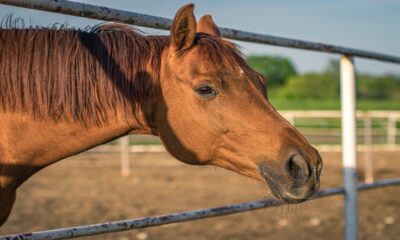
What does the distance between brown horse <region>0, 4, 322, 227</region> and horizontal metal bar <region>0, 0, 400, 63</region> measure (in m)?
0.08

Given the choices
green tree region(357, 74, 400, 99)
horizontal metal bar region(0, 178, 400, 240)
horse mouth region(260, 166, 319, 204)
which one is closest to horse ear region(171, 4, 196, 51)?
horse mouth region(260, 166, 319, 204)

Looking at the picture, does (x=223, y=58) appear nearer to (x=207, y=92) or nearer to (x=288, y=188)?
(x=207, y=92)

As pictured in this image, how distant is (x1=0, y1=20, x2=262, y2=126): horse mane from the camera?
6.48 ft

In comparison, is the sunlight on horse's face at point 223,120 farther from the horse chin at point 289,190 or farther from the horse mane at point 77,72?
the horse mane at point 77,72

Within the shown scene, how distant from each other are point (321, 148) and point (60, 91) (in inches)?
558

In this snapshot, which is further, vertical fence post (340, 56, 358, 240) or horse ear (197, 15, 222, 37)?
vertical fence post (340, 56, 358, 240)

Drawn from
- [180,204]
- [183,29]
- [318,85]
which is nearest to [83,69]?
[183,29]

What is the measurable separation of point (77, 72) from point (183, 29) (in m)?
0.47

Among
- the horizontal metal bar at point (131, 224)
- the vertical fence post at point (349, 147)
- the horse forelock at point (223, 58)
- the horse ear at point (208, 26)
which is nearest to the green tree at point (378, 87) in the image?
the vertical fence post at point (349, 147)

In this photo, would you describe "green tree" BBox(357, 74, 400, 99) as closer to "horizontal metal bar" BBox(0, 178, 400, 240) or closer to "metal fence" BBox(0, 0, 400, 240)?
"metal fence" BBox(0, 0, 400, 240)

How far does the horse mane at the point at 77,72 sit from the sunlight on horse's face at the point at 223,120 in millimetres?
119

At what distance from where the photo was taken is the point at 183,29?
2.14 meters

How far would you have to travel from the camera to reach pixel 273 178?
2027 millimetres

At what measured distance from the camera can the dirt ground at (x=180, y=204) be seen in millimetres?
6070
